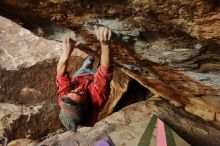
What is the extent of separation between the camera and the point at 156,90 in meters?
5.20

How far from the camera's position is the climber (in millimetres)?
3469

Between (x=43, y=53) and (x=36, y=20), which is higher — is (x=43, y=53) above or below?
below

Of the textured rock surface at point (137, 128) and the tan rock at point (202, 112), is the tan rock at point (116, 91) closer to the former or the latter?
the textured rock surface at point (137, 128)

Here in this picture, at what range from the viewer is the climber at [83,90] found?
347 cm

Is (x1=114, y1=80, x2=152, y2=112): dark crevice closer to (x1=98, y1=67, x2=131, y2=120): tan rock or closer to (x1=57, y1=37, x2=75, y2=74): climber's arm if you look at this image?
(x1=98, y1=67, x2=131, y2=120): tan rock

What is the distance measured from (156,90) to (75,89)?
1.81m

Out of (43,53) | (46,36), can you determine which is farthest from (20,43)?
(46,36)

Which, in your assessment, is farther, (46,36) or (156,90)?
(156,90)

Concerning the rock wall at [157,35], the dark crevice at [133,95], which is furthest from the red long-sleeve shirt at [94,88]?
the dark crevice at [133,95]

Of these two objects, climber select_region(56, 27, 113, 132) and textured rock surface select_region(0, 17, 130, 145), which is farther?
textured rock surface select_region(0, 17, 130, 145)

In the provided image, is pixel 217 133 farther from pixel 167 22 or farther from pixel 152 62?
pixel 167 22

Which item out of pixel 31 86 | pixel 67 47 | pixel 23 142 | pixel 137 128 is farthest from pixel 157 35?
pixel 31 86

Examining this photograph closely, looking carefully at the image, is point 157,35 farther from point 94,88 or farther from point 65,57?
point 65,57

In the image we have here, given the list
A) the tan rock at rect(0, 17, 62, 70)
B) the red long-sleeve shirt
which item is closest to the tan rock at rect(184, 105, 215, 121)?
the red long-sleeve shirt
